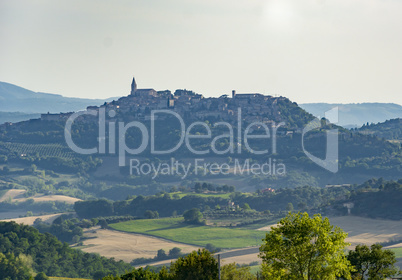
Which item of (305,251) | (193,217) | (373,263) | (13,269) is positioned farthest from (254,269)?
(305,251)

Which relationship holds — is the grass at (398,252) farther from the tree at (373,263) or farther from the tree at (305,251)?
the tree at (305,251)

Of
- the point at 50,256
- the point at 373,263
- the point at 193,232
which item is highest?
the point at 373,263

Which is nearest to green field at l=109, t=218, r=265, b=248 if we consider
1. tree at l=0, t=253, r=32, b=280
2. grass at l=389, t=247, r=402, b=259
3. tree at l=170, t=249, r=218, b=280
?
grass at l=389, t=247, r=402, b=259

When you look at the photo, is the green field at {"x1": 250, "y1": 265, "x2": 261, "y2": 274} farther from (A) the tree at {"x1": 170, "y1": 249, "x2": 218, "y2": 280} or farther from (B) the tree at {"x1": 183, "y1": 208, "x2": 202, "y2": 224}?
(B) the tree at {"x1": 183, "y1": 208, "x2": 202, "y2": 224}

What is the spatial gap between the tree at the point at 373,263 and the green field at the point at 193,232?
81.7m

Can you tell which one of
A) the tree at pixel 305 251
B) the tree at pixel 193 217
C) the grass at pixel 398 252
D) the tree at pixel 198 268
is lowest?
the grass at pixel 398 252

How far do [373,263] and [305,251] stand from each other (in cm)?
866

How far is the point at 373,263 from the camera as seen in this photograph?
47.4m

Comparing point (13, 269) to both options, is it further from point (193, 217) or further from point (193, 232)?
point (193, 217)

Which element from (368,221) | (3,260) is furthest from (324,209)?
(3,260)

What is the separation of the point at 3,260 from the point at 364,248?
174ft

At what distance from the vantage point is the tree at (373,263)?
46406 mm

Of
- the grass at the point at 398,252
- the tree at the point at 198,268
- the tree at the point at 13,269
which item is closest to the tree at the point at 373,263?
the tree at the point at 198,268

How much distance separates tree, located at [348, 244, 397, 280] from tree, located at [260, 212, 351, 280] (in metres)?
6.33
